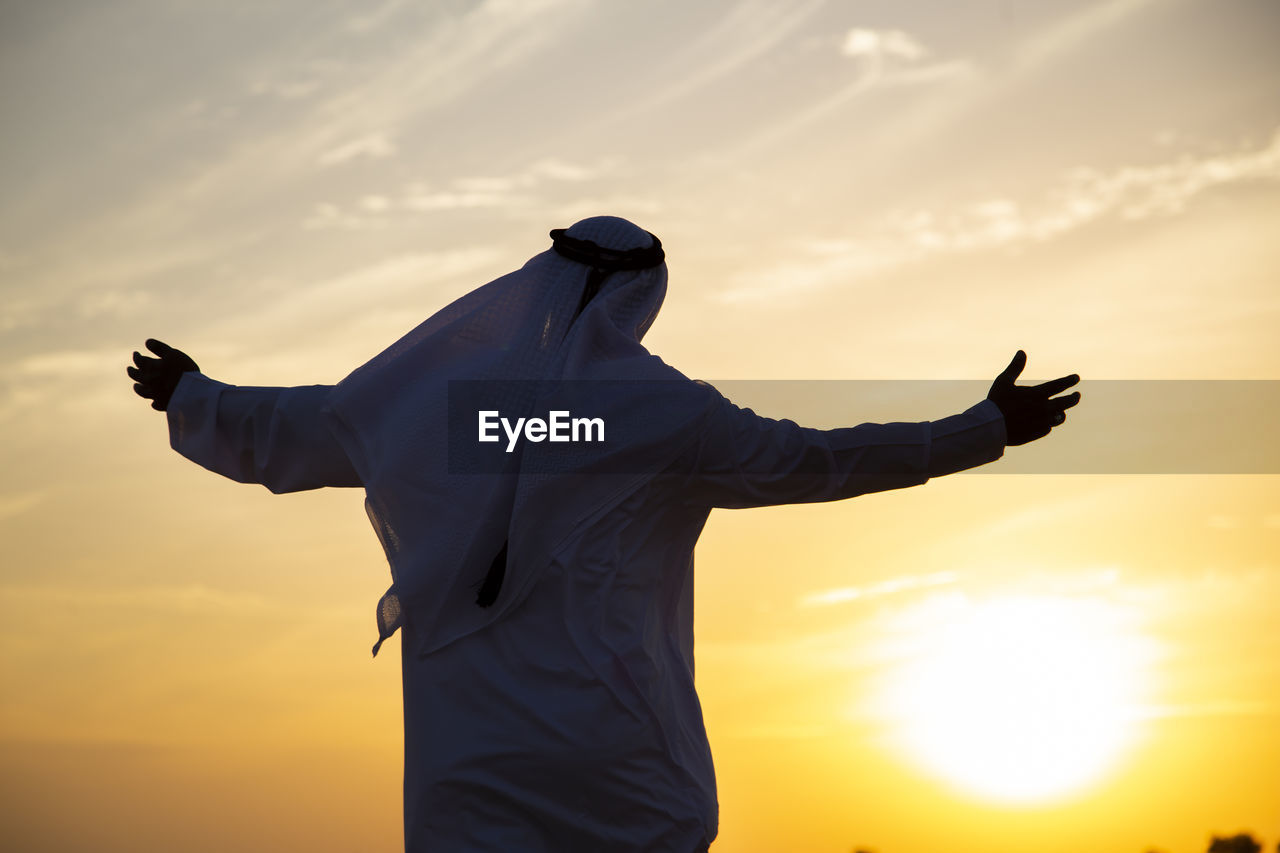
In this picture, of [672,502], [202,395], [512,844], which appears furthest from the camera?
[202,395]

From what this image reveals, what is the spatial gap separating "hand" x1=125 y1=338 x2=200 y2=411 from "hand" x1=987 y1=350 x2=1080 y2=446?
261cm

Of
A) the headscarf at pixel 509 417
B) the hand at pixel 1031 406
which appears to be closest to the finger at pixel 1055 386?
the hand at pixel 1031 406

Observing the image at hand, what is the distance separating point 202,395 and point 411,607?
41.2 inches

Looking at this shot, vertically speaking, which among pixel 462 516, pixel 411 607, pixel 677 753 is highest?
pixel 462 516

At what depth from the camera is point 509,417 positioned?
3.71 meters

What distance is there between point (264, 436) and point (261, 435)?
13mm

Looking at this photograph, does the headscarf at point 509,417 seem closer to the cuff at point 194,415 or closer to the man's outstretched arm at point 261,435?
the man's outstretched arm at point 261,435

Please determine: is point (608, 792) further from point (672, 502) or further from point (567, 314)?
point (567, 314)

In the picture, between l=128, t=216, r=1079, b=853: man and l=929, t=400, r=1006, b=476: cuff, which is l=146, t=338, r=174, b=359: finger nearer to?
l=128, t=216, r=1079, b=853: man

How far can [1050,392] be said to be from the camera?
382 centimetres

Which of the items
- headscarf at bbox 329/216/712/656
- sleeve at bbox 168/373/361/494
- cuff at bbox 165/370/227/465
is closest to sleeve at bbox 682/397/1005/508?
headscarf at bbox 329/216/712/656

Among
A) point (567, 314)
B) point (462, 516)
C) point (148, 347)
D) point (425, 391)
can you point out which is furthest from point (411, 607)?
point (148, 347)

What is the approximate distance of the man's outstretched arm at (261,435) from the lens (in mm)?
3959

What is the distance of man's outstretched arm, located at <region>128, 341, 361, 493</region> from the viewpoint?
396cm
